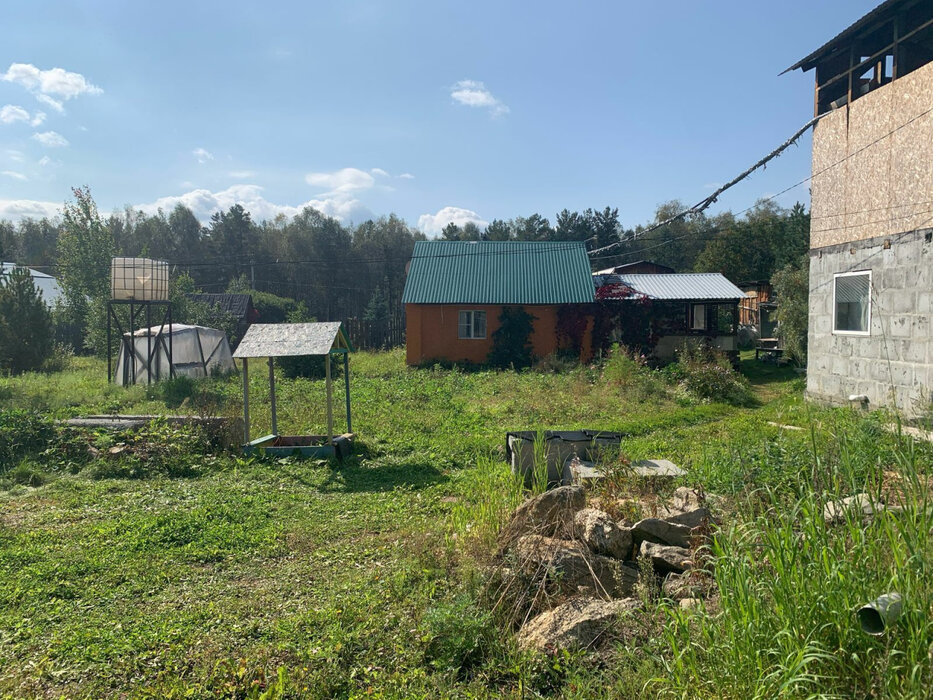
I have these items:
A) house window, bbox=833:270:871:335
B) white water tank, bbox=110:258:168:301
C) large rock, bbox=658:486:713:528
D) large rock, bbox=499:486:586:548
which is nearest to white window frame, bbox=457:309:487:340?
white water tank, bbox=110:258:168:301

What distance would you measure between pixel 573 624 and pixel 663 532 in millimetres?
1124

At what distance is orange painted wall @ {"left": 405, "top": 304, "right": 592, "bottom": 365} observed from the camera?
69.6 ft

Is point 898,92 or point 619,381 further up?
point 898,92

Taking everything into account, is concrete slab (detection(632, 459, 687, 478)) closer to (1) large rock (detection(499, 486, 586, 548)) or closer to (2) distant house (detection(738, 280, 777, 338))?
(1) large rock (detection(499, 486, 586, 548))

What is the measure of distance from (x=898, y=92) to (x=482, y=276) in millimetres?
14513

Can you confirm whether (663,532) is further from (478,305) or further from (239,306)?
(239,306)

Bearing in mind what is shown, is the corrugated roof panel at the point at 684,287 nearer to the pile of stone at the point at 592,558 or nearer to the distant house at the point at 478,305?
the distant house at the point at 478,305

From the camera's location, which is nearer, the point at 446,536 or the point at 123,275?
the point at 446,536

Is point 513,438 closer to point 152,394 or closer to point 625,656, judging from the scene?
point 625,656

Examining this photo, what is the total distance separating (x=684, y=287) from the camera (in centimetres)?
2084

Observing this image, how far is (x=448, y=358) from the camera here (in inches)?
838

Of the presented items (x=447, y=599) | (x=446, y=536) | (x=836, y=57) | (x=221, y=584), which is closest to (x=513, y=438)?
(x=446, y=536)

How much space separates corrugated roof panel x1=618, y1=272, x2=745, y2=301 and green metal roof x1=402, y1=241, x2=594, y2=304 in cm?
175

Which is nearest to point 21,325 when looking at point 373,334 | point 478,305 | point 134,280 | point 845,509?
point 134,280
